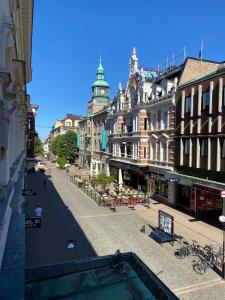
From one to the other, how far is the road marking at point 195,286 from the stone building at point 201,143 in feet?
32.4

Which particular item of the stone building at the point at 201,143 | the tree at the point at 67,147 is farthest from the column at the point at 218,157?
the tree at the point at 67,147

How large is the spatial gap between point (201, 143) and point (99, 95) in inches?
1876

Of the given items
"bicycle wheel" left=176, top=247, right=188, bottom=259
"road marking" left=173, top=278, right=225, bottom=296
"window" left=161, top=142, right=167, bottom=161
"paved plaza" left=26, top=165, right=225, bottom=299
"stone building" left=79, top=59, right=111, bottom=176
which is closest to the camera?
"road marking" left=173, top=278, right=225, bottom=296

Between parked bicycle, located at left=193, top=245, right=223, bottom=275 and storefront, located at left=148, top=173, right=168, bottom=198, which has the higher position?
storefront, located at left=148, top=173, right=168, bottom=198

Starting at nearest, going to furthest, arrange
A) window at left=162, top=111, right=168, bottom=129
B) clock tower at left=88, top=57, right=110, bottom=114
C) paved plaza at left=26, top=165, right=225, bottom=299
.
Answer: paved plaza at left=26, top=165, right=225, bottom=299, window at left=162, top=111, right=168, bottom=129, clock tower at left=88, top=57, right=110, bottom=114

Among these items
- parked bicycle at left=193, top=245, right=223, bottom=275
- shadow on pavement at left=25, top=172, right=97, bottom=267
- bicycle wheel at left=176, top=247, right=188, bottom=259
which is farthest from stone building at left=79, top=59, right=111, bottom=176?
parked bicycle at left=193, top=245, right=223, bottom=275

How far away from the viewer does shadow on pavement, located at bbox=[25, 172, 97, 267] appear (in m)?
17.4

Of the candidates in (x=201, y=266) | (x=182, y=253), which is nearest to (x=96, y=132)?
(x=182, y=253)

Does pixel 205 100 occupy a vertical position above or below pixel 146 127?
above

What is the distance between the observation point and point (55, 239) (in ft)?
68.0

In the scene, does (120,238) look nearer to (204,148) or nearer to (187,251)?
(187,251)

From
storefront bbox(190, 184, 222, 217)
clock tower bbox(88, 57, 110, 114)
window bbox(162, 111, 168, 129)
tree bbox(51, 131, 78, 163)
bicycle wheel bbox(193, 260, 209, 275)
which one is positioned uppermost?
clock tower bbox(88, 57, 110, 114)

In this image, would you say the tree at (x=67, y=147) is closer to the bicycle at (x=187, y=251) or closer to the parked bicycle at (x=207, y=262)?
the bicycle at (x=187, y=251)

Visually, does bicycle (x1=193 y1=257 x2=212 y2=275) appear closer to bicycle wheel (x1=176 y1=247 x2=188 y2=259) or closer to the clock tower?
bicycle wheel (x1=176 y1=247 x2=188 y2=259)
